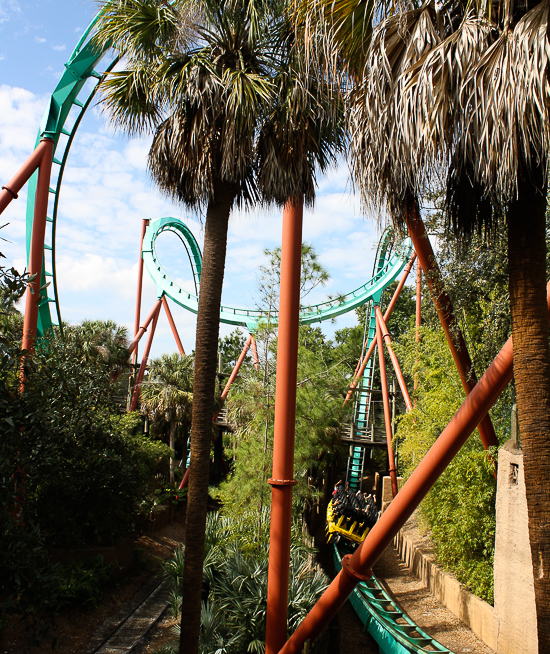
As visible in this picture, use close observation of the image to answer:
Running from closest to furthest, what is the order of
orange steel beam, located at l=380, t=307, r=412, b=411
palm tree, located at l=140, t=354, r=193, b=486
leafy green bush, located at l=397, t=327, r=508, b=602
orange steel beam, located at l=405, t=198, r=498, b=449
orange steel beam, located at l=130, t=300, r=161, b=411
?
orange steel beam, located at l=405, t=198, r=498, b=449, leafy green bush, located at l=397, t=327, r=508, b=602, orange steel beam, located at l=380, t=307, r=412, b=411, palm tree, located at l=140, t=354, r=193, b=486, orange steel beam, located at l=130, t=300, r=161, b=411

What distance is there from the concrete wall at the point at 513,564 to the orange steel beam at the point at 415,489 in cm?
320

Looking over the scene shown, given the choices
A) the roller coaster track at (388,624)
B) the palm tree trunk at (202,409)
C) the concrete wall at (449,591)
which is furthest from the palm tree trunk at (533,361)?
the roller coaster track at (388,624)

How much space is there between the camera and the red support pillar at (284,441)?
228 inches

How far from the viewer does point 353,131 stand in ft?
12.0

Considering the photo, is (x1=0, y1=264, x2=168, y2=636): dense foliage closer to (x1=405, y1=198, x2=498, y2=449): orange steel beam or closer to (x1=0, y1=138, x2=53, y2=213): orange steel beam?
(x1=0, y1=138, x2=53, y2=213): orange steel beam

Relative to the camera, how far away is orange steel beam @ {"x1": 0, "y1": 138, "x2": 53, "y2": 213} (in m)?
9.30

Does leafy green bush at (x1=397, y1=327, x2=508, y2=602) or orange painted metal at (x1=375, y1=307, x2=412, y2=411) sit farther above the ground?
orange painted metal at (x1=375, y1=307, x2=412, y2=411)

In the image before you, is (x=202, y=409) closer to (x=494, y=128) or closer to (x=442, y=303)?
(x=442, y=303)

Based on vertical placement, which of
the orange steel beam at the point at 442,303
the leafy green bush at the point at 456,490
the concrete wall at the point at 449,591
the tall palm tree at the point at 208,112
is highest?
the tall palm tree at the point at 208,112

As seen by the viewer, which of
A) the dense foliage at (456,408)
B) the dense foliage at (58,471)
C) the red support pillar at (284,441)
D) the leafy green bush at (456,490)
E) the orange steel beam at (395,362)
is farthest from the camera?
the orange steel beam at (395,362)

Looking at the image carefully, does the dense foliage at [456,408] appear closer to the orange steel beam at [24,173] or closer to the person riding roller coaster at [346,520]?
the person riding roller coaster at [346,520]

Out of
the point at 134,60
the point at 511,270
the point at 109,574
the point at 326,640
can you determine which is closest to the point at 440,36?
the point at 511,270

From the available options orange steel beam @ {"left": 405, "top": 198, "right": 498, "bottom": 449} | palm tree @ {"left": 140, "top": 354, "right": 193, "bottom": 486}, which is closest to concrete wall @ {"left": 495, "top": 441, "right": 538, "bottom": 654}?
orange steel beam @ {"left": 405, "top": 198, "right": 498, "bottom": 449}

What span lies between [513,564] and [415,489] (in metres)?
3.91
